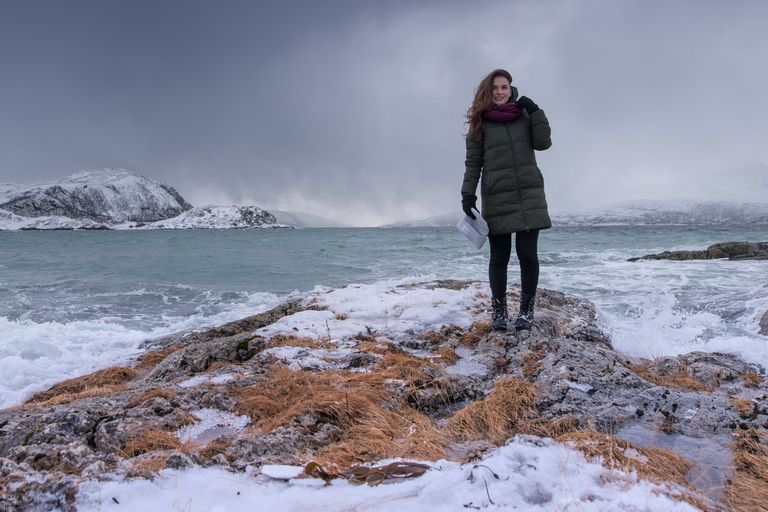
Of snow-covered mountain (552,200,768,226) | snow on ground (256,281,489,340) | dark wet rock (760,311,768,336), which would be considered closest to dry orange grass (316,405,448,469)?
snow on ground (256,281,489,340)

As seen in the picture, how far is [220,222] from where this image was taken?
13750 cm

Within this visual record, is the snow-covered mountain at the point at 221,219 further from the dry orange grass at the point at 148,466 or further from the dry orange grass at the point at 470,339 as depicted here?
the dry orange grass at the point at 148,466

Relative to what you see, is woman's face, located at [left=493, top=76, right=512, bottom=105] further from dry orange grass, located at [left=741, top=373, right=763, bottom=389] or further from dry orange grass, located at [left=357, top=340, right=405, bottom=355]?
dry orange grass, located at [left=741, top=373, right=763, bottom=389]

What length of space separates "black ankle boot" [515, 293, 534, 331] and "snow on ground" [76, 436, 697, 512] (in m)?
2.53

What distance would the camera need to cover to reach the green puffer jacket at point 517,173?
3.59 m

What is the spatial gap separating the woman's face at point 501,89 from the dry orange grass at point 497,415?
9.18 ft

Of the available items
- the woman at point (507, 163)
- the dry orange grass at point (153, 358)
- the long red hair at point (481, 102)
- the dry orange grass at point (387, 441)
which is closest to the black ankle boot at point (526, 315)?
the woman at point (507, 163)

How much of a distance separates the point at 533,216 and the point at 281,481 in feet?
10.4

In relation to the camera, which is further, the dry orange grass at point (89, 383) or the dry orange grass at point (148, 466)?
the dry orange grass at point (89, 383)

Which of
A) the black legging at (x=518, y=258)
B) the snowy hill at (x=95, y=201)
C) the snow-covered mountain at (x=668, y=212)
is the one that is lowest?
the black legging at (x=518, y=258)

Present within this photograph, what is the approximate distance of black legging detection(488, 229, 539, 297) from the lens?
12.2 feet

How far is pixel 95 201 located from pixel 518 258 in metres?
179

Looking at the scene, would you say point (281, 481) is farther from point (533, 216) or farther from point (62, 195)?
point (62, 195)

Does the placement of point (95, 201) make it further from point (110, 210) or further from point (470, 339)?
point (470, 339)
